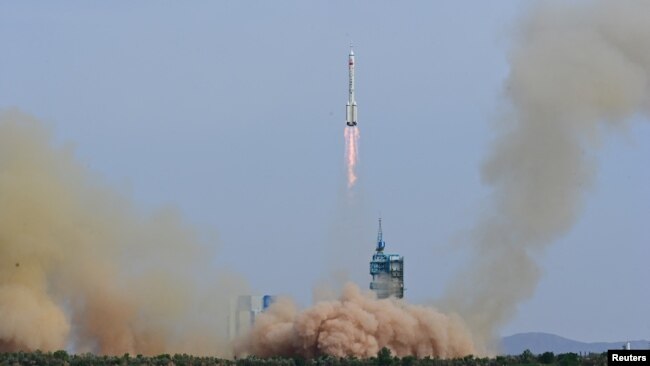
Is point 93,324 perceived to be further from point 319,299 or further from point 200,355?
point 319,299

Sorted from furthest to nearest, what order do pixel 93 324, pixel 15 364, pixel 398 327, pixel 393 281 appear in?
pixel 393 281 < pixel 93 324 < pixel 398 327 < pixel 15 364

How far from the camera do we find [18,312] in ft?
222

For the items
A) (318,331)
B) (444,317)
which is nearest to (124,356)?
(318,331)

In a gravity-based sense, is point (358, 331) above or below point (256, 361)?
above

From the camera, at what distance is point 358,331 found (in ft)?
214

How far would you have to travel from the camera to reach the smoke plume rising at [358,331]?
65.0 metres

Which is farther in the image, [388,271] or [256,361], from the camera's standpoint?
[388,271]

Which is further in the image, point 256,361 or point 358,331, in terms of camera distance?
point 358,331

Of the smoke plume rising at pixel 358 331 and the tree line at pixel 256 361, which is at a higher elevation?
the smoke plume rising at pixel 358 331

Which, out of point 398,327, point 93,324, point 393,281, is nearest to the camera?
point 398,327

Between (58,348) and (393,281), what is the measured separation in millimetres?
20415

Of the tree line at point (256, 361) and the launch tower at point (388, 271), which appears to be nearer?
the tree line at point (256, 361)

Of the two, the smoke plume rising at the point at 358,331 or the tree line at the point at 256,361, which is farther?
the smoke plume rising at the point at 358,331

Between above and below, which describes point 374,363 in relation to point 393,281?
below
